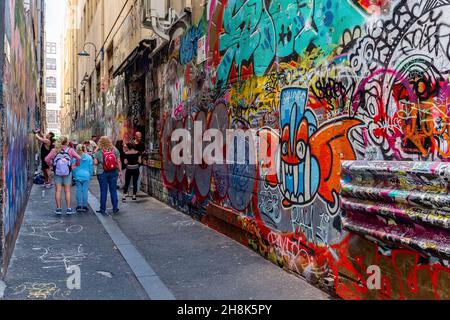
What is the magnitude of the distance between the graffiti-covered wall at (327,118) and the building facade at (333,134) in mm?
13

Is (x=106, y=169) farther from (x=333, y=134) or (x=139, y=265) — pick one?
(x=333, y=134)

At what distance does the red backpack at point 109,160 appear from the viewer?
9.79 metres

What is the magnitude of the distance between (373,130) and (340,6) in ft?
4.25

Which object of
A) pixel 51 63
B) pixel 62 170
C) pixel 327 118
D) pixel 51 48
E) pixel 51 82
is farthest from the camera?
pixel 51 48

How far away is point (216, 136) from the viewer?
8.05 meters

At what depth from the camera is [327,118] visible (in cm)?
475

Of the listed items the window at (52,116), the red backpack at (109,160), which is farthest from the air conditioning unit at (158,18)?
the window at (52,116)

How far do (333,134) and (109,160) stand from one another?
243 inches

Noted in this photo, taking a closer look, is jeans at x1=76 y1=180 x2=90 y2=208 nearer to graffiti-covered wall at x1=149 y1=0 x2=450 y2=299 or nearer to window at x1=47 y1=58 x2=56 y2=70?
graffiti-covered wall at x1=149 y1=0 x2=450 y2=299

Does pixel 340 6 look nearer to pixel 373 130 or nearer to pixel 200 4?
pixel 373 130

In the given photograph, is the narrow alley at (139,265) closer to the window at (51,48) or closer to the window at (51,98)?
the window at (51,98)

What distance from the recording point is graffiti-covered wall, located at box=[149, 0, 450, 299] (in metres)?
3.53

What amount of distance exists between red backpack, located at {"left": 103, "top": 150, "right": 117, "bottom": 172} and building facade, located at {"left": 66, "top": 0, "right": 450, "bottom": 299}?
5.73 feet

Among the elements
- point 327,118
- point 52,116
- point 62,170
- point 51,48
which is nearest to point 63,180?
point 62,170
